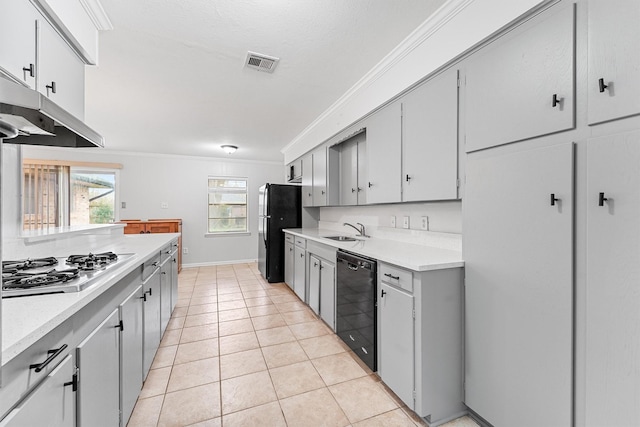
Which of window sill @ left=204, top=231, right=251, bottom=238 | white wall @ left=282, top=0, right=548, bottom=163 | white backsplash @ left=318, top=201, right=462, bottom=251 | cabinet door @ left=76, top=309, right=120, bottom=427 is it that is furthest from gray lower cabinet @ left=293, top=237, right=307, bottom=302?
window sill @ left=204, top=231, right=251, bottom=238

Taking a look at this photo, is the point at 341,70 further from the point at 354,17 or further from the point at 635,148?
the point at 635,148

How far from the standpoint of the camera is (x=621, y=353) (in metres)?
1.08

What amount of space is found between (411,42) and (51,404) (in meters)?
2.66

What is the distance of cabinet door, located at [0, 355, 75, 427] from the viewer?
29.3 inches

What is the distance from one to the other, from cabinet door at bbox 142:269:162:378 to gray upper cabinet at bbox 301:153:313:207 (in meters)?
2.49

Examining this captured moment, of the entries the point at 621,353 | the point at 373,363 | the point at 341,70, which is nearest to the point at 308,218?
the point at 341,70

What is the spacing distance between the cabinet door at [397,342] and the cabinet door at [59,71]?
7.58ft

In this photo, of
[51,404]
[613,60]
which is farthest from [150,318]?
[613,60]

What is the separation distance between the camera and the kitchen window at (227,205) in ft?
21.2

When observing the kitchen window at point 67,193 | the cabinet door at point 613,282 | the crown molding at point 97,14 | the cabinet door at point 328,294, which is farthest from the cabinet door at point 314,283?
the kitchen window at point 67,193

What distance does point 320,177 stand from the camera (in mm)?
4023

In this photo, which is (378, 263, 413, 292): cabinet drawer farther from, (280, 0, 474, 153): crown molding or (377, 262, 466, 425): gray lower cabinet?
(280, 0, 474, 153): crown molding

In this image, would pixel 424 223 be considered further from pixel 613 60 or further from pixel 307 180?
pixel 307 180

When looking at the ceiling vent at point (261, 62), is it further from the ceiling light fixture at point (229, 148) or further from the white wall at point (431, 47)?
the ceiling light fixture at point (229, 148)
